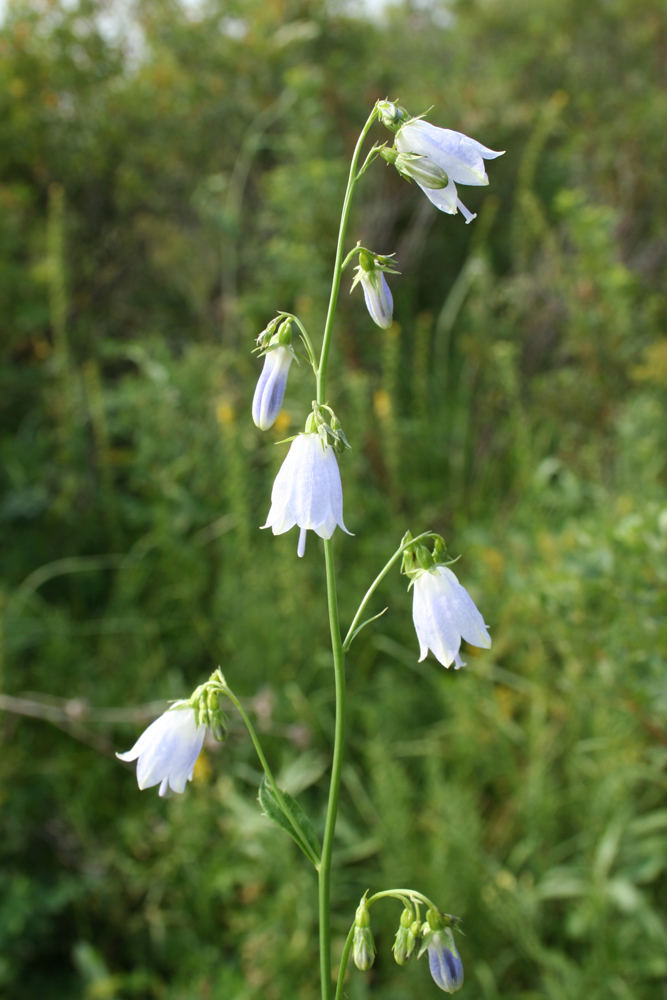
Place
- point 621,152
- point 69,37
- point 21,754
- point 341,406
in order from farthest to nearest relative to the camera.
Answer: point 621,152, point 69,37, point 341,406, point 21,754

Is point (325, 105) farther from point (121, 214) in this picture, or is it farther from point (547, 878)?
point (547, 878)

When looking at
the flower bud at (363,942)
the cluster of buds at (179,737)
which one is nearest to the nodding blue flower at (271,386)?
the cluster of buds at (179,737)

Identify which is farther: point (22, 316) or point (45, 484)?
point (22, 316)

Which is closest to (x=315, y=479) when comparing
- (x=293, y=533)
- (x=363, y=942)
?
(x=363, y=942)

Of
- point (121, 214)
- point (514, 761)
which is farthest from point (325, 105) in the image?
point (514, 761)

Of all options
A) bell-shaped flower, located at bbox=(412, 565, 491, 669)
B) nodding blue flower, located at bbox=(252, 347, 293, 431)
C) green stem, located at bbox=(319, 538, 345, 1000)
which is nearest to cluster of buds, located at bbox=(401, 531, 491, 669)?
bell-shaped flower, located at bbox=(412, 565, 491, 669)

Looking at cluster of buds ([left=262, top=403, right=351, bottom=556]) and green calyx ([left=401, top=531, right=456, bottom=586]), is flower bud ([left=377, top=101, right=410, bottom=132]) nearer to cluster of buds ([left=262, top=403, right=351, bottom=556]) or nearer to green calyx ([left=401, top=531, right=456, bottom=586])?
cluster of buds ([left=262, top=403, right=351, bottom=556])

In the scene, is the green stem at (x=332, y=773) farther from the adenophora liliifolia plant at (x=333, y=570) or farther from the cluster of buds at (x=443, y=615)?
the cluster of buds at (x=443, y=615)
